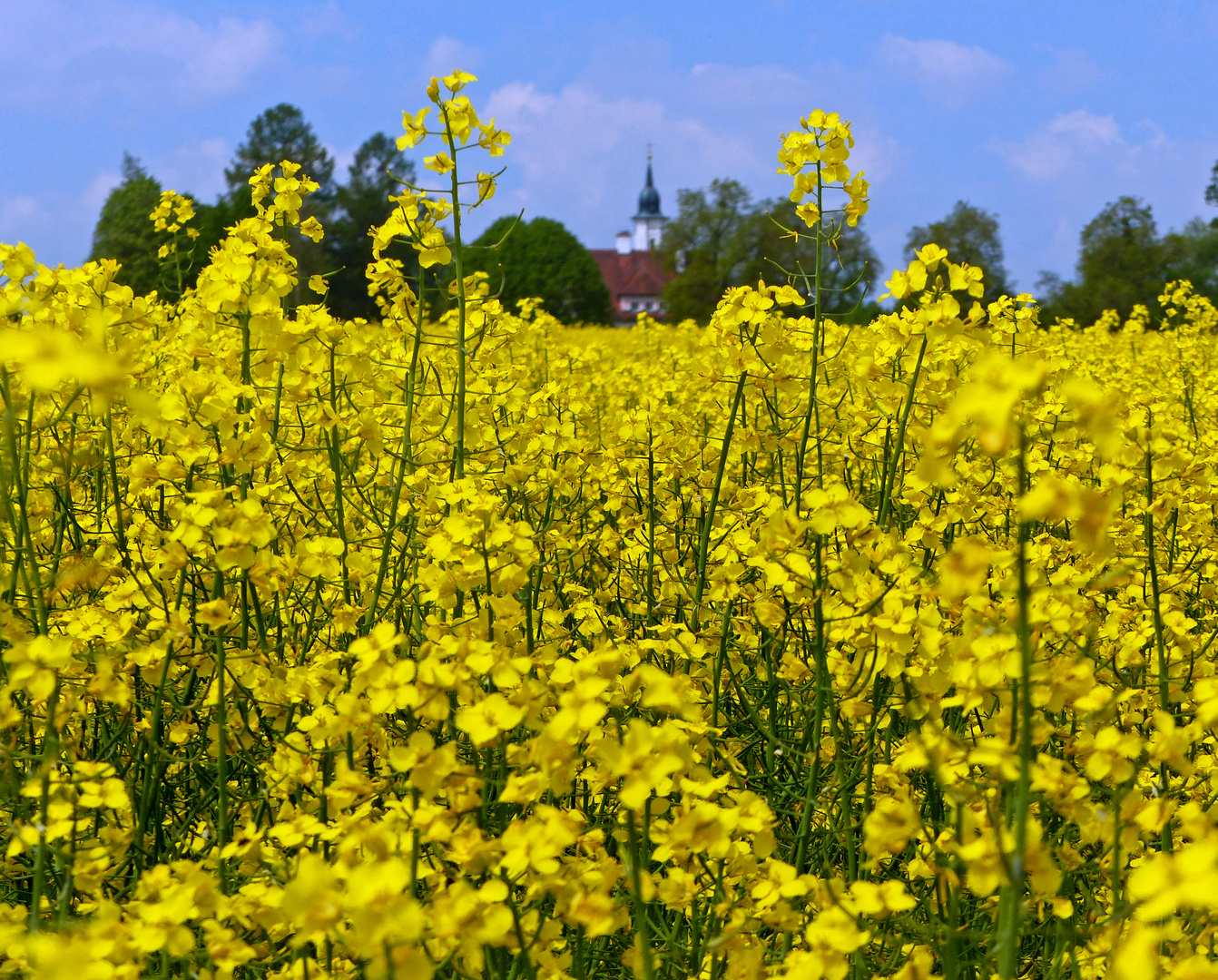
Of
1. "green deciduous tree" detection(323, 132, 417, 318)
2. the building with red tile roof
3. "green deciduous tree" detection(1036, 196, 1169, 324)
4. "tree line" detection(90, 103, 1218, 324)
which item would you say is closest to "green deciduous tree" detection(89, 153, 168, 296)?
"tree line" detection(90, 103, 1218, 324)

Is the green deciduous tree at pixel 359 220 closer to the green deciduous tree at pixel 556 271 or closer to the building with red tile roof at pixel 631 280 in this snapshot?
the green deciduous tree at pixel 556 271

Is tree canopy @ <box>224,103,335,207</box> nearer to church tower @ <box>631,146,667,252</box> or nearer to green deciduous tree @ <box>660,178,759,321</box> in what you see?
green deciduous tree @ <box>660,178,759,321</box>

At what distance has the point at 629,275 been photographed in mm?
79250

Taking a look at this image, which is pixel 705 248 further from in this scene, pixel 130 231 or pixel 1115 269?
pixel 130 231

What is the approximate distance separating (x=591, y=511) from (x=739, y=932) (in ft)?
7.40

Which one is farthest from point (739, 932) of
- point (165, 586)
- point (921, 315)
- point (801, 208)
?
point (801, 208)

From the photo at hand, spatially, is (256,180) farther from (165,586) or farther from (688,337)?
(688,337)

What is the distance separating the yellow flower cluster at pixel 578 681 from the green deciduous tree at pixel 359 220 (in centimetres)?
3218

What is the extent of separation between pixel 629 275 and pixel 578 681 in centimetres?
7957

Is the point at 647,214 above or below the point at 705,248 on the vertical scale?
above

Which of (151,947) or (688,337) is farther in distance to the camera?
(688,337)

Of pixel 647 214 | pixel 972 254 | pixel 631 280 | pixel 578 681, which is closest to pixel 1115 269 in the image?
pixel 972 254

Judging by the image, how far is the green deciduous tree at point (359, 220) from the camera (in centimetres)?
3672

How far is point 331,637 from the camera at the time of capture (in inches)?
92.0
